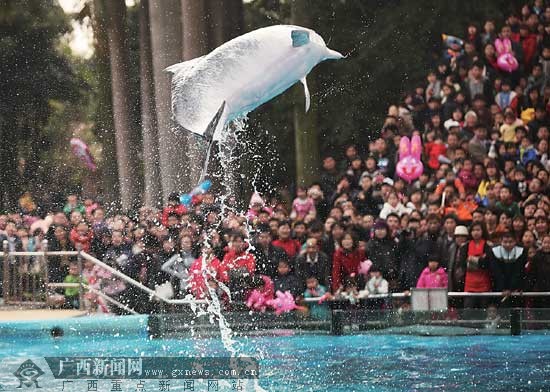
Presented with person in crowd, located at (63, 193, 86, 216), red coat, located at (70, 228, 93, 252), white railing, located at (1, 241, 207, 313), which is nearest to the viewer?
white railing, located at (1, 241, 207, 313)

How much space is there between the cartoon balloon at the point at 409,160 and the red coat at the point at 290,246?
5.55 ft

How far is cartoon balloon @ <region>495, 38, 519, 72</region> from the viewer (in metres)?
15.1

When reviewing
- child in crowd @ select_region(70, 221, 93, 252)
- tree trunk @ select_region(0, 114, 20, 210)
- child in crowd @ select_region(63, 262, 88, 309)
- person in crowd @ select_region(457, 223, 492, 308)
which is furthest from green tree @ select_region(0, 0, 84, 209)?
person in crowd @ select_region(457, 223, 492, 308)

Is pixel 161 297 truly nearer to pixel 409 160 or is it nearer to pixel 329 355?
pixel 329 355

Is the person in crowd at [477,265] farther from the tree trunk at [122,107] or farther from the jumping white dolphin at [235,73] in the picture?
the tree trunk at [122,107]

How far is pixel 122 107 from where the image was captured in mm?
21141

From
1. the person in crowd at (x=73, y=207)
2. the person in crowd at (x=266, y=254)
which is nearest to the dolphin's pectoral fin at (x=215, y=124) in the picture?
the person in crowd at (x=266, y=254)

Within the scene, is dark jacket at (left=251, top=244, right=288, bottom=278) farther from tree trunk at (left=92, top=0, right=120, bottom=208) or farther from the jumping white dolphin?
tree trunk at (left=92, top=0, right=120, bottom=208)

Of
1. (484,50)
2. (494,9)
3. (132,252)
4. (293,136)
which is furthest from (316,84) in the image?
(132,252)

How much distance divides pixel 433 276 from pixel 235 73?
168 inches

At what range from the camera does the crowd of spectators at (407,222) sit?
13.4 metres

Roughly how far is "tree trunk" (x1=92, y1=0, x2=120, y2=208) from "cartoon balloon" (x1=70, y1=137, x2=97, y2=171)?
0.66 feet

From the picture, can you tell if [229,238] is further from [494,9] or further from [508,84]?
[494,9]

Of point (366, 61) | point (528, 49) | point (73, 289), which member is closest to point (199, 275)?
point (73, 289)
